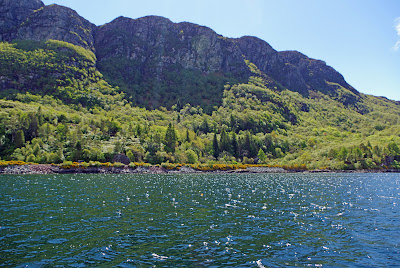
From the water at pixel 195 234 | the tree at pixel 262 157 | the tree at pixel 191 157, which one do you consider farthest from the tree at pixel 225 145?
the water at pixel 195 234

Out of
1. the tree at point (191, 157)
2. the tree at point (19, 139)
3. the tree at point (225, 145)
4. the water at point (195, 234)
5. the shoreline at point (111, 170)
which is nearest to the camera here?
the water at point (195, 234)

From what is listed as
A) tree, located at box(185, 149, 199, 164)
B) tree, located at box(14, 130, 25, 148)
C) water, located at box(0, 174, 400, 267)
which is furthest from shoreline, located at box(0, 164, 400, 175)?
water, located at box(0, 174, 400, 267)

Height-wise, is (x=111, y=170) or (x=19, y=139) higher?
(x=19, y=139)

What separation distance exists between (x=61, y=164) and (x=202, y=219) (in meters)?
110

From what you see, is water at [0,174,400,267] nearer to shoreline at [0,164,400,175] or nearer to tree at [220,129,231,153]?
shoreline at [0,164,400,175]

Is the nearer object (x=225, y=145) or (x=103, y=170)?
(x=103, y=170)

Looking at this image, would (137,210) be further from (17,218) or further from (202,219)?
(17,218)

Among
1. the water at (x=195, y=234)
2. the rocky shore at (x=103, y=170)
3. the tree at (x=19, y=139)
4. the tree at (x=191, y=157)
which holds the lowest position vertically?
the rocky shore at (x=103, y=170)

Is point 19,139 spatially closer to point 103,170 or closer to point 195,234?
point 103,170

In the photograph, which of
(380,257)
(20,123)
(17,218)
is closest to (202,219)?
(380,257)

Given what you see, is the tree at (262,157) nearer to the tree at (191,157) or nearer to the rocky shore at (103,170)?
the rocky shore at (103,170)

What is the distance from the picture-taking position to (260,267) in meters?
17.8

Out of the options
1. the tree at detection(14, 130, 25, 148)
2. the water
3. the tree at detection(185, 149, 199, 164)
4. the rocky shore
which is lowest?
the rocky shore

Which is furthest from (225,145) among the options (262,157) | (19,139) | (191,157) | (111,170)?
(19,139)
